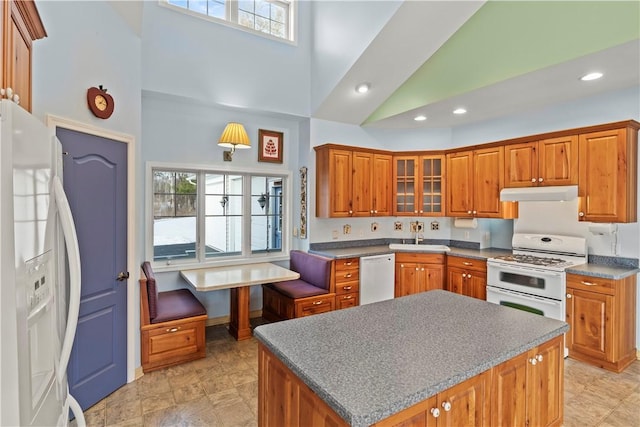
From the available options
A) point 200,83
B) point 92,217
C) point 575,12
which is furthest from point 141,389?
point 575,12

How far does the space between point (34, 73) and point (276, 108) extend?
8.96 feet

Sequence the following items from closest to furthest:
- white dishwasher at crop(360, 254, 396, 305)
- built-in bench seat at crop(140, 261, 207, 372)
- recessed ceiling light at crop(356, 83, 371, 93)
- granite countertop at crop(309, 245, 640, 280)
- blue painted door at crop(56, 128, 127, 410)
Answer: blue painted door at crop(56, 128, 127, 410) < built-in bench seat at crop(140, 261, 207, 372) < granite countertop at crop(309, 245, 640, 280) < recessed ceiling light at crop(356, 83, 371, 93) < white dishwasher at crop(360, 254, 396, 305)

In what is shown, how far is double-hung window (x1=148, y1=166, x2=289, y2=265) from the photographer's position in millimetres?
4059

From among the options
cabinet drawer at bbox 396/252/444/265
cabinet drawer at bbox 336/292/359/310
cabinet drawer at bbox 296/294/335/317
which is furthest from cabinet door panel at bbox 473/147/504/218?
A: cabinet drawer at bbox 296/294/335/317

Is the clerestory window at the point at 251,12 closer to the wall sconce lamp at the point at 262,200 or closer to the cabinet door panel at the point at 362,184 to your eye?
the cabinet door panel at the point at 362,184

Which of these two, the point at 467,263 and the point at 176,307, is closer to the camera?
the point at 176,307

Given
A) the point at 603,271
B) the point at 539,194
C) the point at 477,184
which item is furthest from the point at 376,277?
the point at 603,271

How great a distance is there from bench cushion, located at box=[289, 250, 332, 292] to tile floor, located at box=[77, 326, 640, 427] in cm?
126

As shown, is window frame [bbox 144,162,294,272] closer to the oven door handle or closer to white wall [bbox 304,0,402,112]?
white wall [bbox 304,0,402,112]

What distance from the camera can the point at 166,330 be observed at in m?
3.14

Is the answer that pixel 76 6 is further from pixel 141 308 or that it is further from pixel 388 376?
pixel 388 376

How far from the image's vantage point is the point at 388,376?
1.28 meters

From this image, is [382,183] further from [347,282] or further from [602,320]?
[602,320]

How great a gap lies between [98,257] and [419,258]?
374cm
